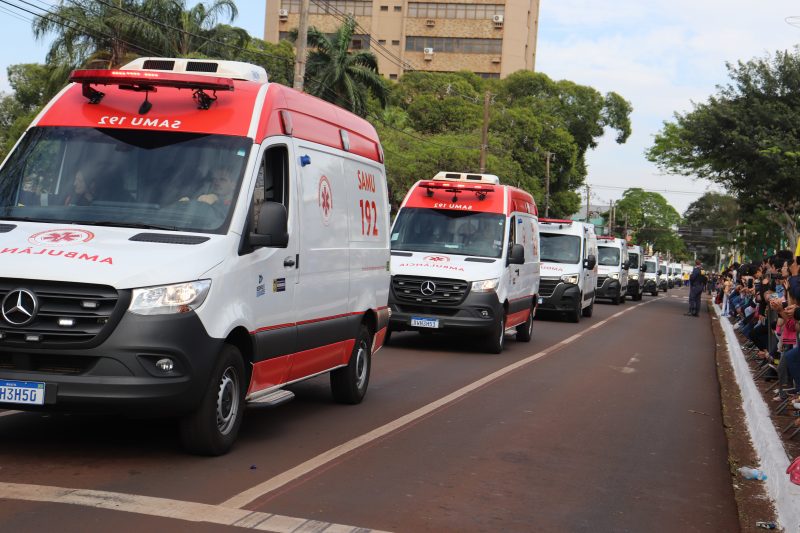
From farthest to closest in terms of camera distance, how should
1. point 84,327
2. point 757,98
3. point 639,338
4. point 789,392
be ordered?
point 757,98 < point 639,338 < point 789,392 < point 84,327

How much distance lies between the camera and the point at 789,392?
458 inches

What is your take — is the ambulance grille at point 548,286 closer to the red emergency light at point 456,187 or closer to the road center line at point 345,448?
the red emergency light at point 456,187

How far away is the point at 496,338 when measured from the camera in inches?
645

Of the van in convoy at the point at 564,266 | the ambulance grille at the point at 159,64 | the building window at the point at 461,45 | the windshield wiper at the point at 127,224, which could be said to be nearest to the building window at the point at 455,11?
the building window at the point at 461,45

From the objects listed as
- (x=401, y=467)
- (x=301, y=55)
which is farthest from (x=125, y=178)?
(x=301, y=55)

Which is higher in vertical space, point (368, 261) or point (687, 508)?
point (368, 261)

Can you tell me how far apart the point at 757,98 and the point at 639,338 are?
2212 cm

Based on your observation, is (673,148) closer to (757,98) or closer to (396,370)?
(757,98)

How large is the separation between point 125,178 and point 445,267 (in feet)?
29.6

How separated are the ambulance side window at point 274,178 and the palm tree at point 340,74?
35767 millimetres

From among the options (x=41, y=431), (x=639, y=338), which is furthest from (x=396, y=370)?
(x=639, y=338)

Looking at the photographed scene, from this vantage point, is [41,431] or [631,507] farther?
[41,431]

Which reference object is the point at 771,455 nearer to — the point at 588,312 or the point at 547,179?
the point at 588,312

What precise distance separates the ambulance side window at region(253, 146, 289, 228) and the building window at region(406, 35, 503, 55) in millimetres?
92141
